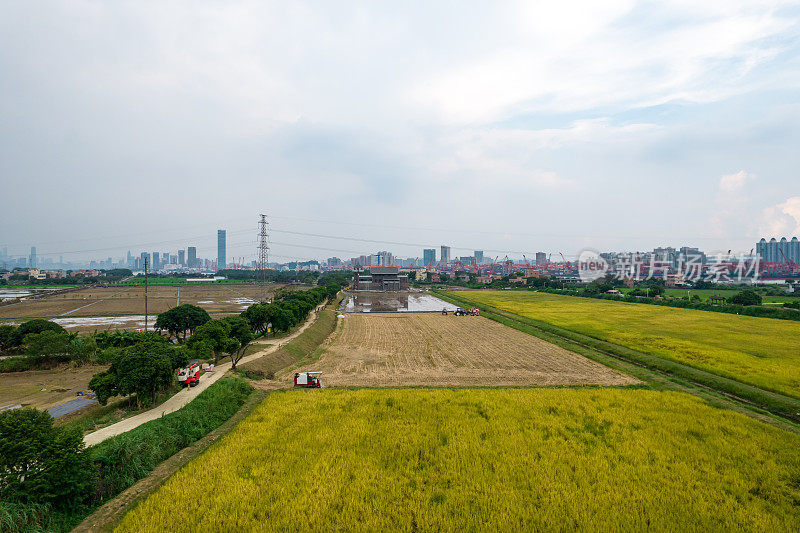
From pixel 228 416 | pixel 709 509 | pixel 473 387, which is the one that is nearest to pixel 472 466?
pixel 709 509

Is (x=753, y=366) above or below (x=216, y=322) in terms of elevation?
below

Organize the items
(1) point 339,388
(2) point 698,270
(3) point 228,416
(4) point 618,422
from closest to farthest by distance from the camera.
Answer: (4) point 618,422 < (3) point 228,416 < (1) point 339,388 < (2) point 698,270

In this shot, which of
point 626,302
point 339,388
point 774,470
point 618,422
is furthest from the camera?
point 626,302

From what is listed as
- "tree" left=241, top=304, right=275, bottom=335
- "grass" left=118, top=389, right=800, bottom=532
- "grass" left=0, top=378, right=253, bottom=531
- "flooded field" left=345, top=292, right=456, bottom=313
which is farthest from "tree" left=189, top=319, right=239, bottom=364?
"flooded field" left=345, top=292, right=456, bottom=313

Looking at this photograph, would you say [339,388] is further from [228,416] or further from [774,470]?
[774,470]

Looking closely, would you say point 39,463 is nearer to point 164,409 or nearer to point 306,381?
point 164,409

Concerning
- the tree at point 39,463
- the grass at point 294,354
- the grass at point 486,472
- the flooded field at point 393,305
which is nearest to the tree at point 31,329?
the grass at point 294,354

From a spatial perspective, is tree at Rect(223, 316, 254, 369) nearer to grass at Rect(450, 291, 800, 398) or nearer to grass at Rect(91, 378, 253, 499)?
grass at Rect(91, 378, 253, 499)
